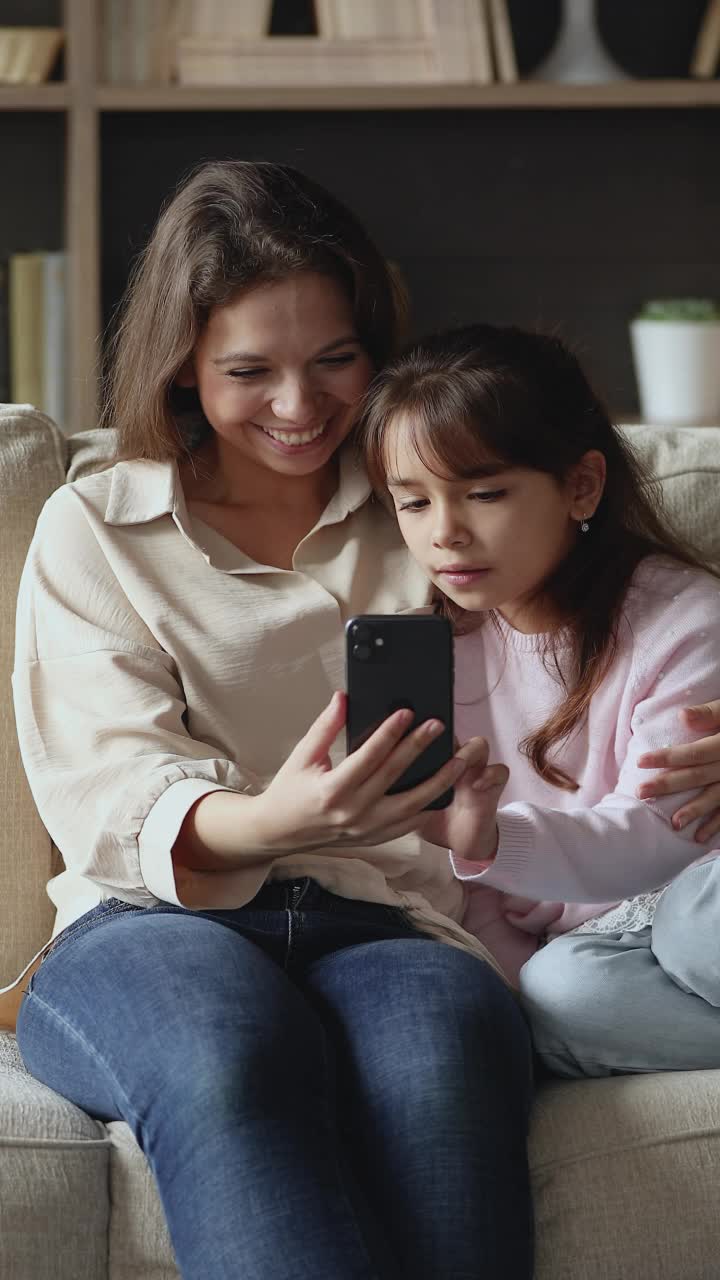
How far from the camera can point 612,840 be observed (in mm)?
1219

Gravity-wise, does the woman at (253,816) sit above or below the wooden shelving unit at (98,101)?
below

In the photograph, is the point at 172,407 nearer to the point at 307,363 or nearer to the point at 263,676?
the point at 307,363

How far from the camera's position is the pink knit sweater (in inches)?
47.7

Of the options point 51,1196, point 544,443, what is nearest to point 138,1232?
point 51,1196

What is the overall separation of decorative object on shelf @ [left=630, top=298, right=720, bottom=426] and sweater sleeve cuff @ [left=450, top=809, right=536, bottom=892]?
1.39m

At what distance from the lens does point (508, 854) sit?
3.92 feet

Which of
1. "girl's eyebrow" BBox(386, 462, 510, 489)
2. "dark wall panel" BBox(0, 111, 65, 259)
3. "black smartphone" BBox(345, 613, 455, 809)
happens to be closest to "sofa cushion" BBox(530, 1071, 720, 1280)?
"black smartphone" BBox(345, 613, 455, 809)

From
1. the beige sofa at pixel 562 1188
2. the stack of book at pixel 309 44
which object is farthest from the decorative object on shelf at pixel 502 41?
the beige sofa at pixel 562 1188

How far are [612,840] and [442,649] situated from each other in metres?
0.24

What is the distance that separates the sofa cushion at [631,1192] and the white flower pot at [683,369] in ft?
5.15

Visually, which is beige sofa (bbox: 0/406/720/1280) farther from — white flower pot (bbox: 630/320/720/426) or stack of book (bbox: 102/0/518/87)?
stack of book (bbox: 102/0/518/87)

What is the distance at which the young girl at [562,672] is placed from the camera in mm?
1180

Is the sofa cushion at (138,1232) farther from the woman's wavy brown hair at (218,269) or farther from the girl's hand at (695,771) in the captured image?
the woman's wavy brown hair at (218,269)

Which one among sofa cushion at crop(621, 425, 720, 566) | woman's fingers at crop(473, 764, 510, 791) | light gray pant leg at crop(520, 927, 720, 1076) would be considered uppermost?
sofa cushion at crop(621, 425, 720, 566)
